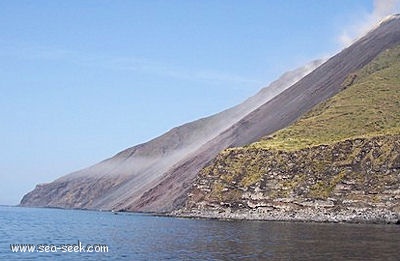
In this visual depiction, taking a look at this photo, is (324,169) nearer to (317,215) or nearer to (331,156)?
(331,156)

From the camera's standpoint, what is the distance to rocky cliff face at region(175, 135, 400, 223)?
11675 cm

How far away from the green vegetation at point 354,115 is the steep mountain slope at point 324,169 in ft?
0.86

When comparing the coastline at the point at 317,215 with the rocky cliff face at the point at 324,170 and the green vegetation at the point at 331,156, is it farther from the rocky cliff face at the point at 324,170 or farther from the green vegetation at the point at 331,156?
the green vegetation at the point at 331,156

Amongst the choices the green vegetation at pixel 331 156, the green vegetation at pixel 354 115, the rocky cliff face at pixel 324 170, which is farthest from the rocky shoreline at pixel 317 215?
the green vegetation at pixel 354 115

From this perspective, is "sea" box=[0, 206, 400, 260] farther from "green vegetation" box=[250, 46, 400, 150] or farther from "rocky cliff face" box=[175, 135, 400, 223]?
"green vegetation" box=[250, 46, 400, 150]

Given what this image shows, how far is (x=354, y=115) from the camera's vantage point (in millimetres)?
153125

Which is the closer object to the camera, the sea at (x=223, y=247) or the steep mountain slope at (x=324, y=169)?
the sea at (x=223, y=247)

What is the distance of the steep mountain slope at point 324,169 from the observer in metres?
119

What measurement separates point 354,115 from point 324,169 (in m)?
30.5

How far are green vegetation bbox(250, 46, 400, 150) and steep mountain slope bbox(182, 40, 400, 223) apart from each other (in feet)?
0.86

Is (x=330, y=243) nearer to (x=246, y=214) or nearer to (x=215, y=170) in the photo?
(x=246, y=214)

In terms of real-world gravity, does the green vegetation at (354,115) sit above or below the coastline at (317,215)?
above

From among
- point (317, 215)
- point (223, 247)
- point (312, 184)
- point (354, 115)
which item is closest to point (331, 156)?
point (312, 184)

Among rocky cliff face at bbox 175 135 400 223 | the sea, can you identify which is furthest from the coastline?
the sea
